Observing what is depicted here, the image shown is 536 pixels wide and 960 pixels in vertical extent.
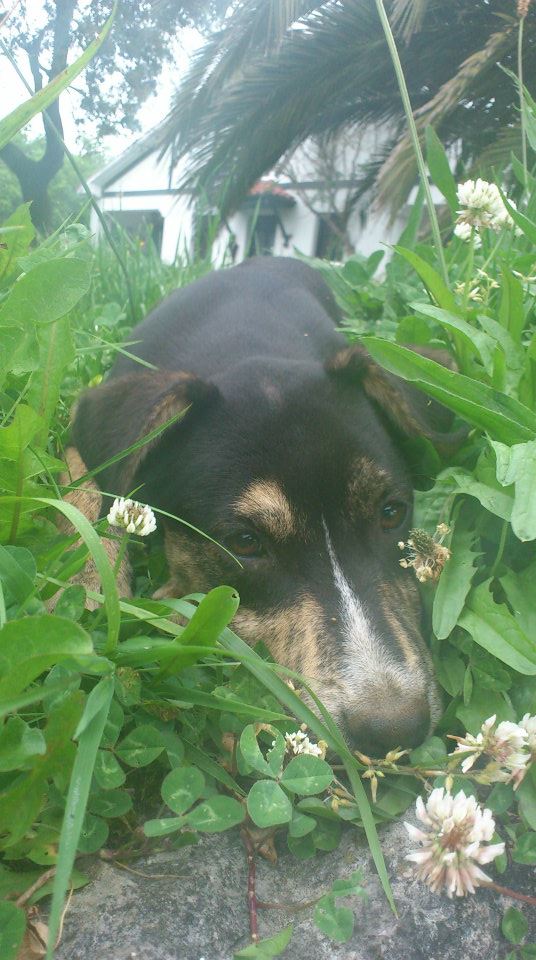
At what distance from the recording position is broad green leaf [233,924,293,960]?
1.61 m

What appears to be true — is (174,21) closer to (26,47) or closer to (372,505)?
(26,47)

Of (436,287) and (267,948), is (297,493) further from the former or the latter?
(267,948)

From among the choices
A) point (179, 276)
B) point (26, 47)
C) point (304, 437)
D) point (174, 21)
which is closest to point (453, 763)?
point (304, 437)

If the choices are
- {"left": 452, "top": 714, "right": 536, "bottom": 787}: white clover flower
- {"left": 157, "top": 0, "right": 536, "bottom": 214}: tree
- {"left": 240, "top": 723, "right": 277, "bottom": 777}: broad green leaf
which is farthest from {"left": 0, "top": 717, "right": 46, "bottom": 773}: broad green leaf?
{"left": 157, "top": 0, "right": 536, "bottom": 214}: tree

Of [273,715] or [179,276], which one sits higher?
[273,715]

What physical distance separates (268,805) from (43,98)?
238 cm

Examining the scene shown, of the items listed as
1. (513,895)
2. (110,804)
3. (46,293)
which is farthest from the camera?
(46,293)

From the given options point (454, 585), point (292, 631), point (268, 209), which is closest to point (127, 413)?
point (292, 631)

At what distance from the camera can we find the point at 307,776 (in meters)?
1.84

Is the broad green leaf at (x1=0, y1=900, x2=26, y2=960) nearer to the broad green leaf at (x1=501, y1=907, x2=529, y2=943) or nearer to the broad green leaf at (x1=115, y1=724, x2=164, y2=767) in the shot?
the broad green leaf at (x1=115, y1=724, x2=164, y2=767)

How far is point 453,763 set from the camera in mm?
1974

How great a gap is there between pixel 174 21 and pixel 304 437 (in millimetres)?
4000

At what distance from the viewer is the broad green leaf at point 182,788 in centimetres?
182

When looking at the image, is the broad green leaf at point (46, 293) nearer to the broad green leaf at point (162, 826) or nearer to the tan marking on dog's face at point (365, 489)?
the tan marking on dog's face at point (365, 489)
